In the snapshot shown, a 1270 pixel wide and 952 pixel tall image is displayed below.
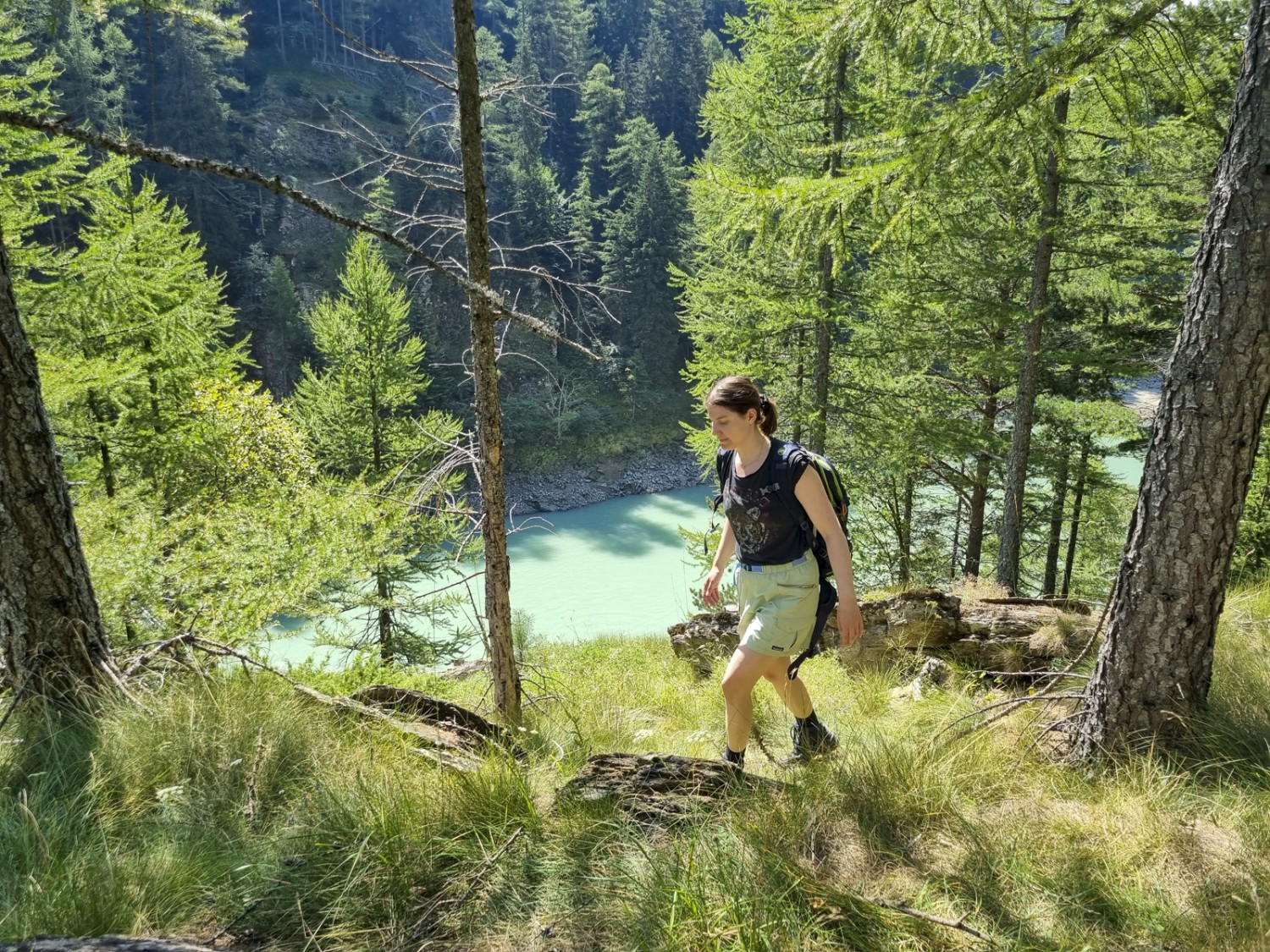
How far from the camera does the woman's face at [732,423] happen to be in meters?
2.79

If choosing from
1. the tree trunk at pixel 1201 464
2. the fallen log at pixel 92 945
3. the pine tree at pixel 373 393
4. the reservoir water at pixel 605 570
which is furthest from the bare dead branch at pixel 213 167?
the reservoir water at pixel 605 570

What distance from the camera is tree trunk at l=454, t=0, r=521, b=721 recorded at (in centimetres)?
360

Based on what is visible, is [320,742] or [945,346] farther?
[945,346]

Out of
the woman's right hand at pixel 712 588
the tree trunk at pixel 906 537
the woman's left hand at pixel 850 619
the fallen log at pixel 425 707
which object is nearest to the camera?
the woman's left hand at pixel 850 619

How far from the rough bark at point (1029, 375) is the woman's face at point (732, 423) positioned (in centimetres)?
609

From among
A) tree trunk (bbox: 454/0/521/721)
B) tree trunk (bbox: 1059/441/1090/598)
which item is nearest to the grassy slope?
tree trunk (bbox: 454/0/521/721)

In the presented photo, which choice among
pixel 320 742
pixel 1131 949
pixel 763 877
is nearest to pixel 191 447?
pixel 320 742

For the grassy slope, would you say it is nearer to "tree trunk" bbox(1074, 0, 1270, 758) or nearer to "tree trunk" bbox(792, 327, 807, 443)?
"tree trunk" bbox(1074, 0, 1270, 758)

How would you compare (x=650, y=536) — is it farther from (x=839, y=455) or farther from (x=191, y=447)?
(x=191, y=447)

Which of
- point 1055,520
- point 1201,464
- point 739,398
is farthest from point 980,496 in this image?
point 739,398

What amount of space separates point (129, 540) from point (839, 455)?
1015 cm

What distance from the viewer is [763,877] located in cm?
187

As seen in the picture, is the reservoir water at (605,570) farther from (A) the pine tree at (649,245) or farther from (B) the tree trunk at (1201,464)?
(B) the tree trunk at (1201,464)

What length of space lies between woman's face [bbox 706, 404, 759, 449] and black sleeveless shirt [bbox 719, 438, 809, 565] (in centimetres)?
13
